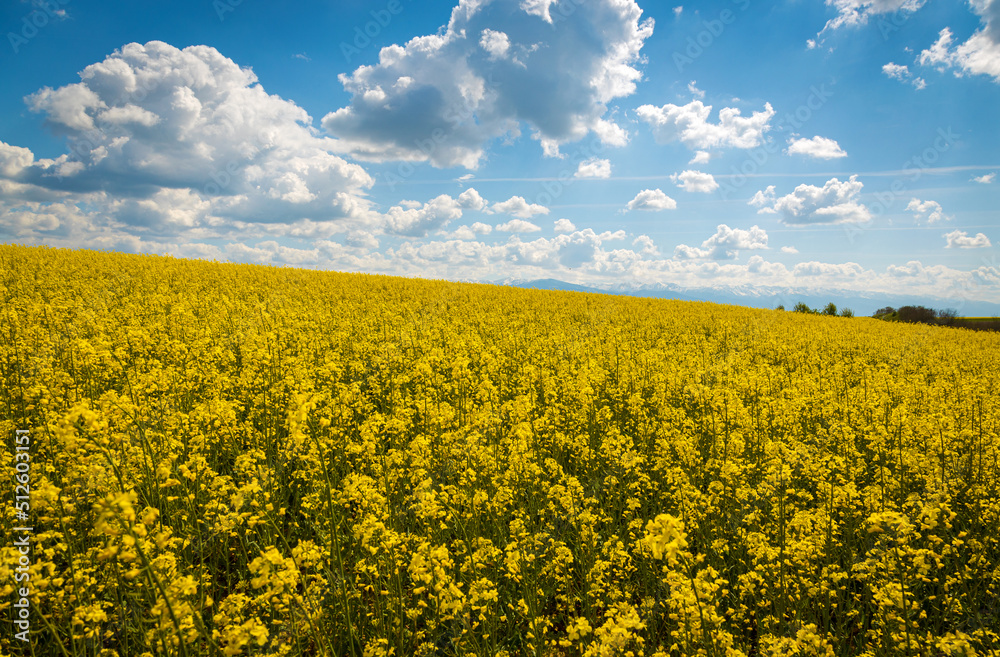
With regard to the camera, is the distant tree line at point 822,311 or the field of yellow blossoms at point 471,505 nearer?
the field of yellow blossoms at point 471,505

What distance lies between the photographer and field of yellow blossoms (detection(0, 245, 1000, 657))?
287 centimetres

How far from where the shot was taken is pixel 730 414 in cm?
589

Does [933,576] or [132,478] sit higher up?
[132,478]

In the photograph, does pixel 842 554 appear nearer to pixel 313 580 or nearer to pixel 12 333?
pixel 313 580

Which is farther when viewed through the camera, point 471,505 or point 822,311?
point 822,311

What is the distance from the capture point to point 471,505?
3.96 m

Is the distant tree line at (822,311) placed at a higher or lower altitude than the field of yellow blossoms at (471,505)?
higher

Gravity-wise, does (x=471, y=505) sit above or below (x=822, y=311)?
below

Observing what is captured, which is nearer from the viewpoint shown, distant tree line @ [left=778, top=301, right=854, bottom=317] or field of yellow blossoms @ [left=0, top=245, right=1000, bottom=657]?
field of yellow blossoms @ [left=0, top=245, right=1000, bottom=657]

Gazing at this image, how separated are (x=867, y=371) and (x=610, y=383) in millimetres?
7101

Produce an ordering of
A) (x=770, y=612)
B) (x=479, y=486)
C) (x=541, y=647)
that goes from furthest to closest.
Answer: (x=479, y=486) → (x=770, y=612) → (x=541, y=647)

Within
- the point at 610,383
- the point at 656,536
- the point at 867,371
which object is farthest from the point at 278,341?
the point at 867,371

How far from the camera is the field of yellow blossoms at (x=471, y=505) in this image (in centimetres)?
287

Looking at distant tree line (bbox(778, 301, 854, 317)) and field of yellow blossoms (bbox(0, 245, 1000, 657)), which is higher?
distant tree line (bbox(778, 301, 854, 317))
